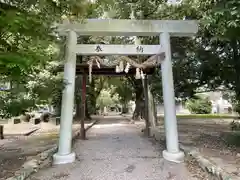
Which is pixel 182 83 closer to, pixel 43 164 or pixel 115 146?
pixel 115 146

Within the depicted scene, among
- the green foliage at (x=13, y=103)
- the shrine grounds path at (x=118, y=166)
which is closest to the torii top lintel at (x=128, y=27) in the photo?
the green foliage at (x=13, y=103)

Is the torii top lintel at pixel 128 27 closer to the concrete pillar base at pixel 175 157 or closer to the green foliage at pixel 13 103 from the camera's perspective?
the green foliage at pixel 13 103

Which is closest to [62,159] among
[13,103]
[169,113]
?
[13,103]

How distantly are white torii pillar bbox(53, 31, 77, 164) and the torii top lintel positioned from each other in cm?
Answer: 24

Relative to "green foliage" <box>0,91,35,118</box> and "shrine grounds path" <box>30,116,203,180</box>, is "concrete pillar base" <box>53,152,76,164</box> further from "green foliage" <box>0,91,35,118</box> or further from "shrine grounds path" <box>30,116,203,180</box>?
"green foliage" <box>0,91,35,118</box>

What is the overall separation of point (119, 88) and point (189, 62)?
13552 mm

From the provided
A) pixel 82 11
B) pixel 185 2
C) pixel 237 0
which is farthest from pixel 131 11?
pixel 237 0

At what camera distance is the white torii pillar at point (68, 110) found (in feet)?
19.8

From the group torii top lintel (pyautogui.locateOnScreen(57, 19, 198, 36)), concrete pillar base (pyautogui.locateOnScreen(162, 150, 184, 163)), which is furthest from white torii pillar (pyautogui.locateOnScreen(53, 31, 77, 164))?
concrete pillar base (pyautogui.locateOnScreen(162, 150, 184, 163))

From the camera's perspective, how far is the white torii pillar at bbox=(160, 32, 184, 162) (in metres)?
6.11

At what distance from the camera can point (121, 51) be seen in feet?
21.8

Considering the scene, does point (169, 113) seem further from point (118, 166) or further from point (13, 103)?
point (13, 103)

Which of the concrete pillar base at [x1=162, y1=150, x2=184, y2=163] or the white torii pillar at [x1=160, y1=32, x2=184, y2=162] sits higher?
the white torii pillar at [x1=160, y1=32, x2=184, y2=162]

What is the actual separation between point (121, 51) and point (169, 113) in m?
2.04
